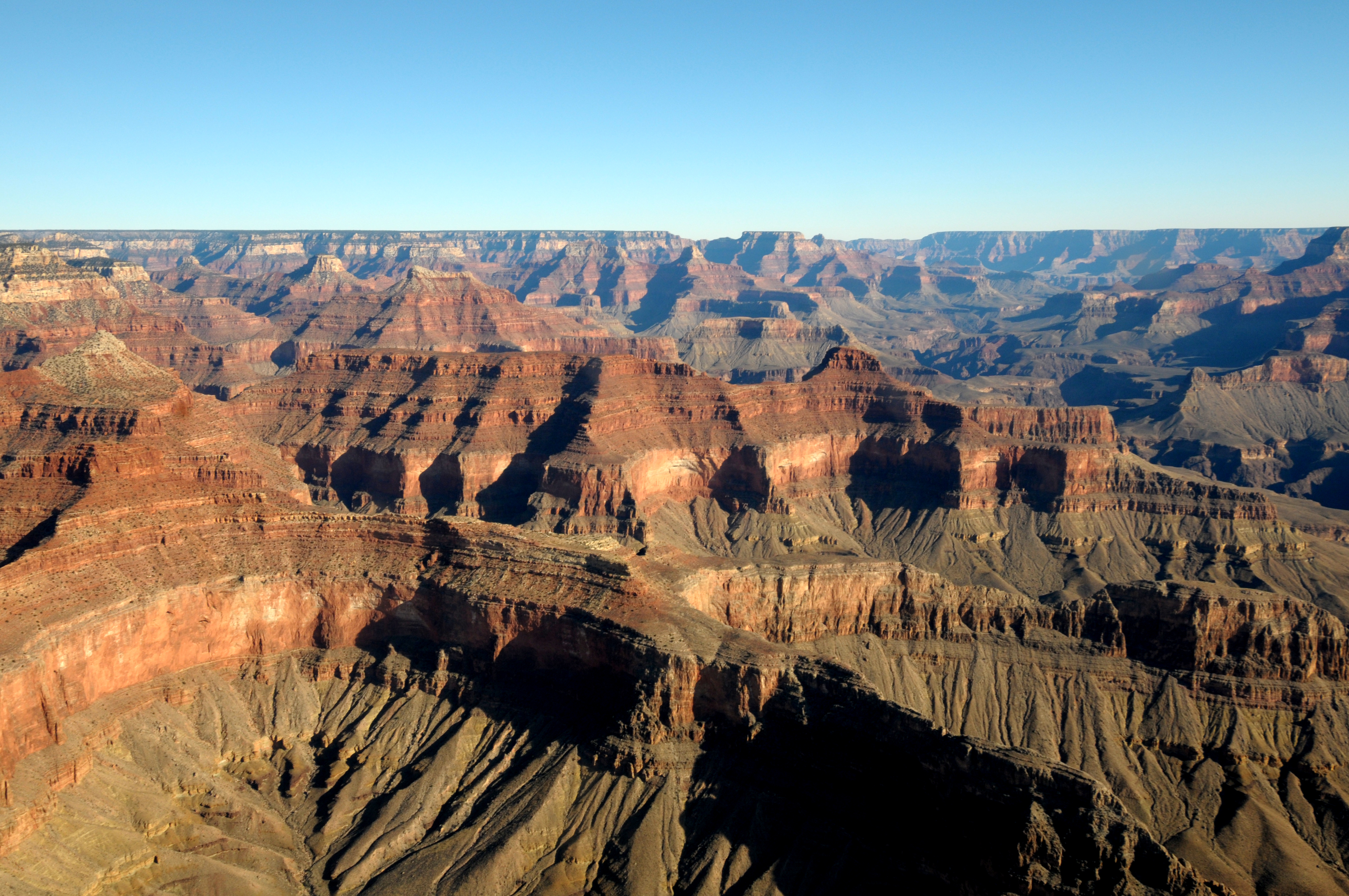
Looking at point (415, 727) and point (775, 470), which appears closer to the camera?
point (415, 727)

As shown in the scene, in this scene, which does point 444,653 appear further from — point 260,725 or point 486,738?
point 260,725

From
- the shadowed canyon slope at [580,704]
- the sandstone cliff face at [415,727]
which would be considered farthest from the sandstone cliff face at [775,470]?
the sandstone cliff face at [415,727]

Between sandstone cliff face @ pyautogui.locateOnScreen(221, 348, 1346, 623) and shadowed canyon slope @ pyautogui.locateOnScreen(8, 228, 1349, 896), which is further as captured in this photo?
sandstone cliff face @ pyautogui.locateOnScreen(221, 348, 1346, 623)

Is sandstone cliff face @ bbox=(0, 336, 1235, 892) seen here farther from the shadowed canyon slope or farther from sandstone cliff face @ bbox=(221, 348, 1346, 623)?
sandstone cliff face @ bbox=(221, 348, 1346, 623)

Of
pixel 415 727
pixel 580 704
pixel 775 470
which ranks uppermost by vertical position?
pixel 775 470

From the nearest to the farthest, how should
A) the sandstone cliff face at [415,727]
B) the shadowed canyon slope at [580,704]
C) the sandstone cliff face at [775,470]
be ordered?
the sandstone cliff face at [415,727] → the shadowed canyon slope at [580,704] → the sandstone cliff face at [775,470]

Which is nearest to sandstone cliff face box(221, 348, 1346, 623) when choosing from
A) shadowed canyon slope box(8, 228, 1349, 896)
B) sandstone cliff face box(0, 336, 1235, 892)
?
shadowed canyon slope box(8, 228, 1349, 896)

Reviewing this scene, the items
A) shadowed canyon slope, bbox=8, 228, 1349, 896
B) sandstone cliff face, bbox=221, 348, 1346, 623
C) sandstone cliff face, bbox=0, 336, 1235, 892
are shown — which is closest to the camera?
sandstone cliff face, bbox=0, 336, 1235, 892

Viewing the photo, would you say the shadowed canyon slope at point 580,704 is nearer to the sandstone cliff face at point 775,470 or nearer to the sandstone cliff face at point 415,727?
the sandstone cliff face at point 415,727

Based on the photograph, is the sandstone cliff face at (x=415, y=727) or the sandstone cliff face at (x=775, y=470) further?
the sandstone cliff face at (x=775, y=470)

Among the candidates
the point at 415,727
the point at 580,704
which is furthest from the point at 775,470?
A: the point at 415,727

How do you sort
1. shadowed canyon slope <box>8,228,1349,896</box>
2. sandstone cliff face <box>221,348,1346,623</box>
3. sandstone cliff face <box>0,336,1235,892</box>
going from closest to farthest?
sandstone cliff face <box>0,336,1235,892</box>, shadowed canyon slope <box>8,228,1349,896</box>, sandstone cliff face <box>221,348,1346,623</box>

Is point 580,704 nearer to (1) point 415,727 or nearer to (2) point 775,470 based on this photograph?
(1) point 415,727
